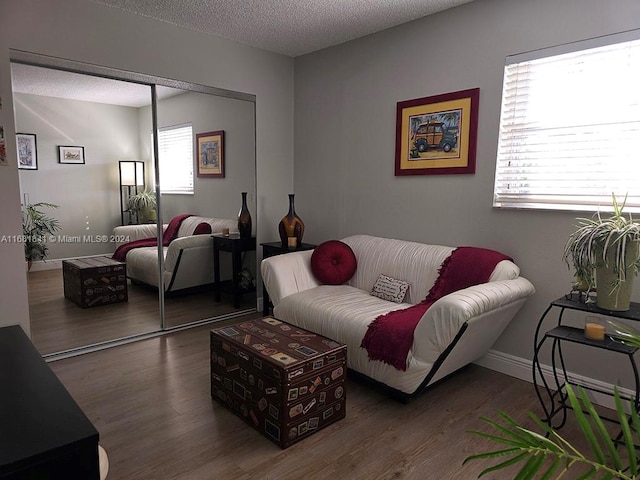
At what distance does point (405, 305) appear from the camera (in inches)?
119

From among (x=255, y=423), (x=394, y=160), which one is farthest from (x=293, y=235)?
(x=255, y=423)

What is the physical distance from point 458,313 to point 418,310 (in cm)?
63

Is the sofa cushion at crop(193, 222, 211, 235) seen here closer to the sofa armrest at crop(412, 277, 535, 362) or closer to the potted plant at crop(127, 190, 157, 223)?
the potted plant at crop(127, 190, 157, 223)

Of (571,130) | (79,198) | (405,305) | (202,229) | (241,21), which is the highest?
(241,21)

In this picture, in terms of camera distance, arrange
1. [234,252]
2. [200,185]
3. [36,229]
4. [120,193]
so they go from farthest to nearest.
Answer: [234,252] < [200,185] < [120,193] < [36,229]

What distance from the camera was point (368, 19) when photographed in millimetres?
3334

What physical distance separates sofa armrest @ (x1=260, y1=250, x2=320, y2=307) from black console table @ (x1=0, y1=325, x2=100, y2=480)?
221 centimetres

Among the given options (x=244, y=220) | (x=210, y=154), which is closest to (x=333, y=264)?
(x=244, y=220)

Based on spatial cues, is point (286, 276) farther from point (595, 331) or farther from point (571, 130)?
point (571, 130)

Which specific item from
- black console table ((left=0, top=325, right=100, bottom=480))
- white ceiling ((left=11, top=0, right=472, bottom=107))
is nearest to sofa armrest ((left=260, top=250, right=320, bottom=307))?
white ceiling ((left=11, top=0, right=472, bottom=107))

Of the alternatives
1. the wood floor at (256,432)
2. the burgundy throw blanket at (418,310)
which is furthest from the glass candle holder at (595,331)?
the burgundy throw blanket at (418,310)

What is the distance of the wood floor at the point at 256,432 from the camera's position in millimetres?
1949

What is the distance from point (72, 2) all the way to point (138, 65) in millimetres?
549

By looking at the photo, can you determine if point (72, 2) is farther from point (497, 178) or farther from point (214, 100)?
point (497, 178)
